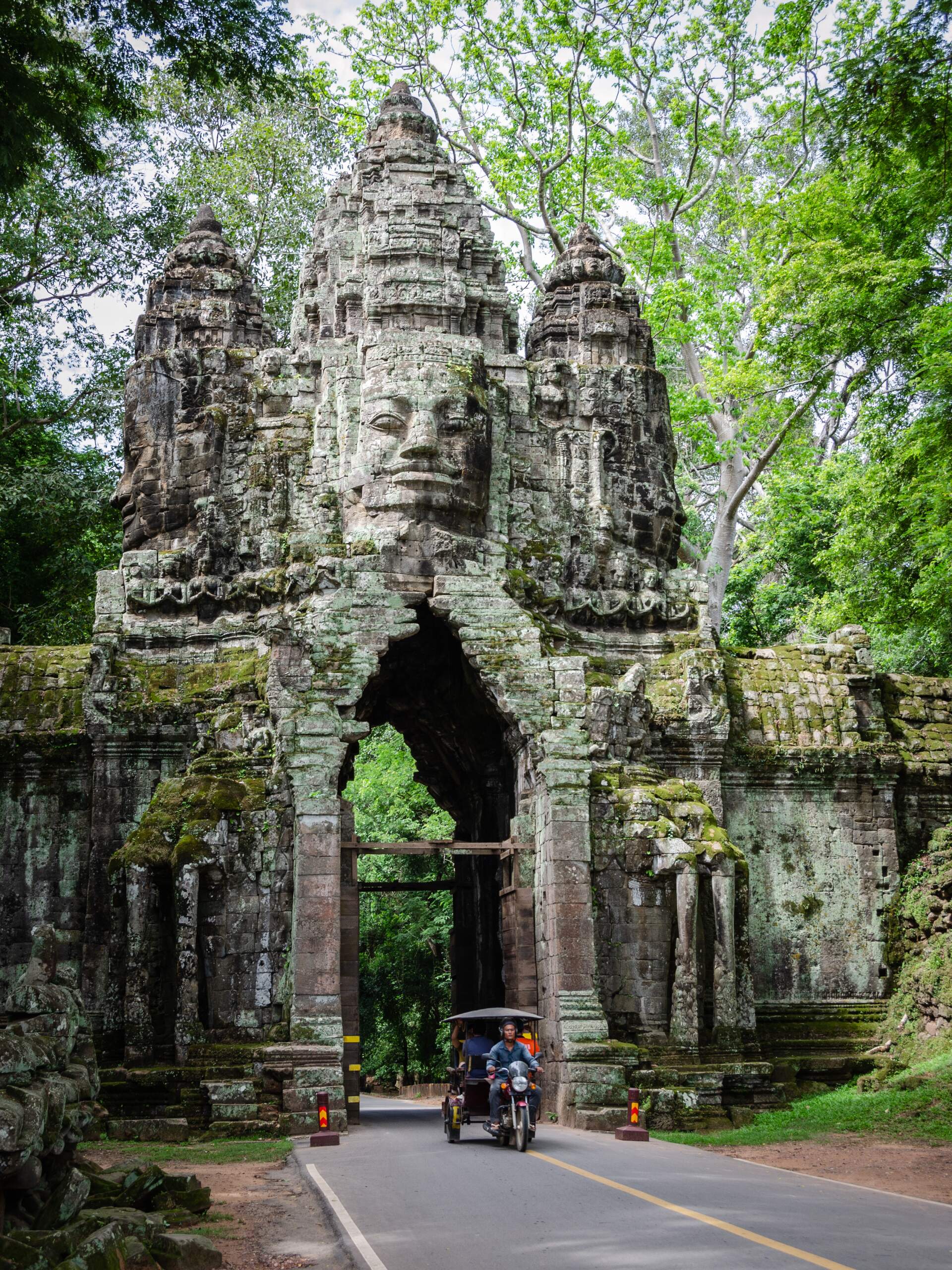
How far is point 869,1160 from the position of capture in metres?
13.6

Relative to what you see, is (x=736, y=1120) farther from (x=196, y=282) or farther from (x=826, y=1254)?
(x=196, y=282)

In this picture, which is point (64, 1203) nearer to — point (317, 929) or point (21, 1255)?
point (21, 1255)

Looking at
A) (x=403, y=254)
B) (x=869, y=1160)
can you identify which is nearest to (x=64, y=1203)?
(x=869, y=1160)

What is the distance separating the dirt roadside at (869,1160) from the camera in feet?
39.3

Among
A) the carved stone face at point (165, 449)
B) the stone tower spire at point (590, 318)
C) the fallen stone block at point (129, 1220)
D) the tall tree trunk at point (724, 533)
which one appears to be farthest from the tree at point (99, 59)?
the tall tree trunk at point (724, 533)

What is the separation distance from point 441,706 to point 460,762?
1214 mm

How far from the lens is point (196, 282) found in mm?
24172

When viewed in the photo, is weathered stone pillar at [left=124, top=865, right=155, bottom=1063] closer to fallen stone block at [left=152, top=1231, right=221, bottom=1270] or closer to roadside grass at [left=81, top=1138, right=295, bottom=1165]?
roadside grass at [left=81, top=1138, right=295, bottom=1165]

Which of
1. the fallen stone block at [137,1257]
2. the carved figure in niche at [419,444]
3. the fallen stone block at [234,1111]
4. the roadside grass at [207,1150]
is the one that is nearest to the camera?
the fallen stone block at [137,1257]

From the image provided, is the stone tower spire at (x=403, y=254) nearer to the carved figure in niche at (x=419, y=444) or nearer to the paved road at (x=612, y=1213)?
the carved figure in niche at (x=419, y=444)

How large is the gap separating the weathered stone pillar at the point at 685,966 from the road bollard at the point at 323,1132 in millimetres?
4638

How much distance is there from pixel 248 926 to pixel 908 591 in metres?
12.8

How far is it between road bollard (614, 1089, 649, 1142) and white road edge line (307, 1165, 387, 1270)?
3827 mm

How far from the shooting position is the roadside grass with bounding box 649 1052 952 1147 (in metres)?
15.4
